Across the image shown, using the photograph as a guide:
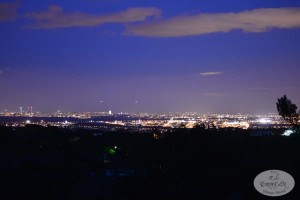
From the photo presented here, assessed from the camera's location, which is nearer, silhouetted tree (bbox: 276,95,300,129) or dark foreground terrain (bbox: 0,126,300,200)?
dark foreground terrain (bbox: 0,126,300,200)

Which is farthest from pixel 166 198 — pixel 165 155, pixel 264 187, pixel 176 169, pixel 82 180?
pixel 82 180

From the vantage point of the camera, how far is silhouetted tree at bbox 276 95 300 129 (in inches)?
1545

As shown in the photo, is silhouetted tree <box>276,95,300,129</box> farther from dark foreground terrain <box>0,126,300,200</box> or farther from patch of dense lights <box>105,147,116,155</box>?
patch of dense lights <box>105,147,116,155</box>

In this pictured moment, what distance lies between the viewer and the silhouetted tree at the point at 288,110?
3923 centimetres

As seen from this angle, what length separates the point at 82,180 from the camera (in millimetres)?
27750

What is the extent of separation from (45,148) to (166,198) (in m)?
30.5

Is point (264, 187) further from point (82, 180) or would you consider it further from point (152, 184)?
point (82, 180)

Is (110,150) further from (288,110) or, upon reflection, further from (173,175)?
(173,175)

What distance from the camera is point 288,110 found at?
130ft

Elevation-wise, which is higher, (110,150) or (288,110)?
(288,110)

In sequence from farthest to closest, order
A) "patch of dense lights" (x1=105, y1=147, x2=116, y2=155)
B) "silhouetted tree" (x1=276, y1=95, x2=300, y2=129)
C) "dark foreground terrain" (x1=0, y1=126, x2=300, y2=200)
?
"patch of dense lights" (x1=105, y1=147, x2=116, y2=155)
"silhouetted tree" (x1=276, y1=95, x2=300, y2=129)
"dark foreground terrain" (x1=0, y1=126, x2=300, y2=200)

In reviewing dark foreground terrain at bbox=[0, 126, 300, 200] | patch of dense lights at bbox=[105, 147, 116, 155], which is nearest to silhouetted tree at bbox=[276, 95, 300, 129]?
dark foreground terrain at bbox=[0, 126, 300, 200]

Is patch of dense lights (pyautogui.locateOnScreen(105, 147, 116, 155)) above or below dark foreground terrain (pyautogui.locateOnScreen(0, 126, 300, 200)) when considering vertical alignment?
below

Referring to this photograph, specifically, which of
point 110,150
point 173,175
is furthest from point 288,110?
point 173,175
